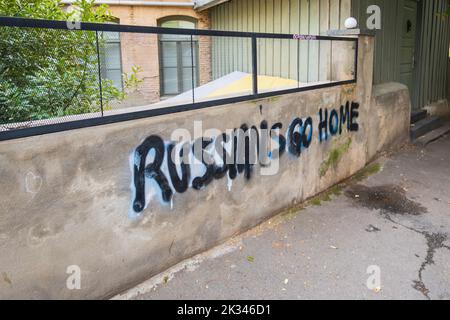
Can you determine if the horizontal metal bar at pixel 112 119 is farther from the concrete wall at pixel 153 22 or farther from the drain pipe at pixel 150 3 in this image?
the drain pipe at pixel 150 3

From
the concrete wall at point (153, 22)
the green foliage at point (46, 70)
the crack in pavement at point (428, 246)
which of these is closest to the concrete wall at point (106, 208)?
the green foliage at point (46, 70)

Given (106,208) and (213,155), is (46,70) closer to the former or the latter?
(106,208)

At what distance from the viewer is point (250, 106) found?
4066 millimetres

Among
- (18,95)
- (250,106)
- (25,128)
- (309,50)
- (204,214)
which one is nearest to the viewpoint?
(25,128)

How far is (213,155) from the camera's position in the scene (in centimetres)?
375

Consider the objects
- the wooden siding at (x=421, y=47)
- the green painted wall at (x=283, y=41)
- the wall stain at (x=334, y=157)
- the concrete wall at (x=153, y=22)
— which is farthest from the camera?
the concrete wall at (x=153, y=22)

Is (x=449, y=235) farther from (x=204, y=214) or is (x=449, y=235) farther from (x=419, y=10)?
(x=419, y=10)

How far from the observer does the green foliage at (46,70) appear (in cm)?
330

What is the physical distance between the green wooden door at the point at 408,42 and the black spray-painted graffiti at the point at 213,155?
158 inches

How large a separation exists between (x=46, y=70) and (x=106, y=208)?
5.50ft

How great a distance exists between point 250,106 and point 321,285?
72.3 inches

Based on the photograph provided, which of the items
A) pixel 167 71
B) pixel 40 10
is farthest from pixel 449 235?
pixel 167 71

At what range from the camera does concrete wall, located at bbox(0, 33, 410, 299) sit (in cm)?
252

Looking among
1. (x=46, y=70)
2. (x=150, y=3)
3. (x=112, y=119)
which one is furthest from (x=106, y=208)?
(x=150, y=3)
